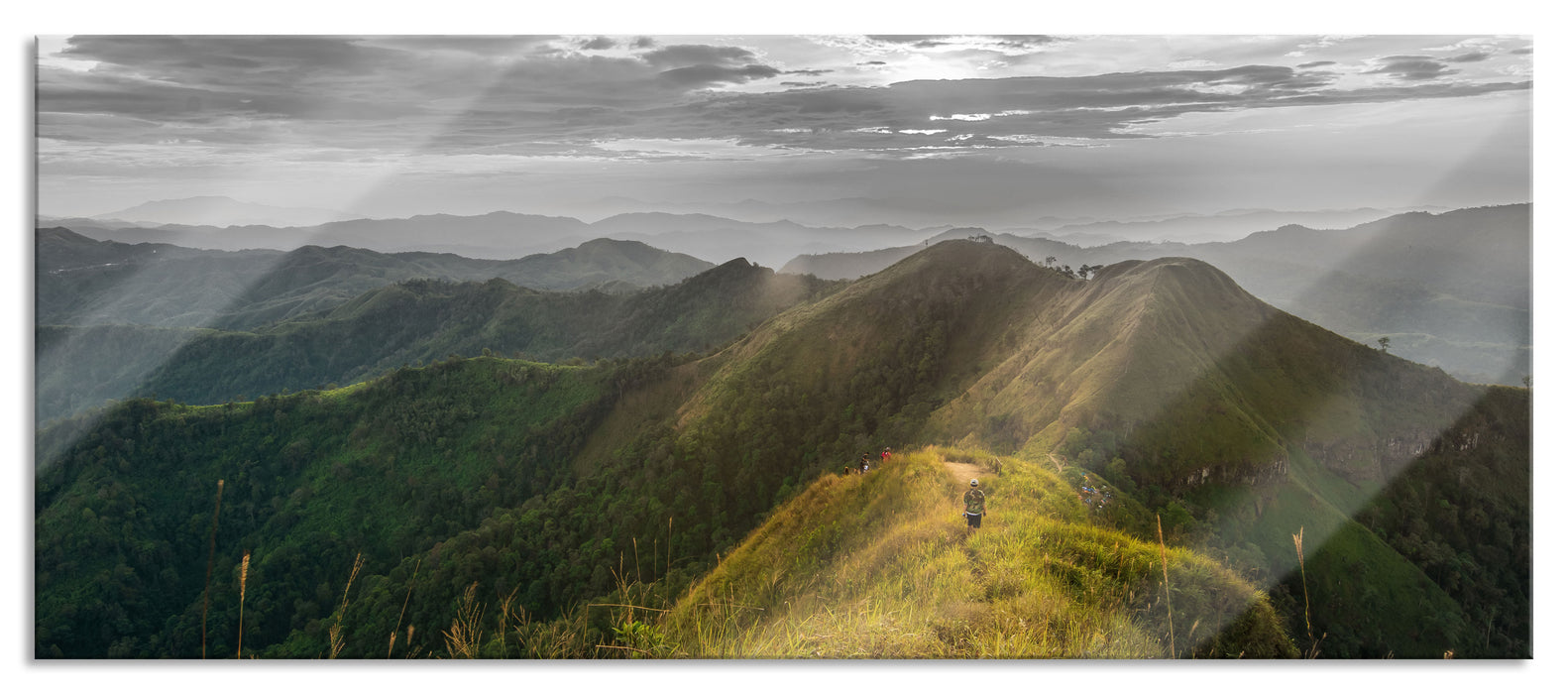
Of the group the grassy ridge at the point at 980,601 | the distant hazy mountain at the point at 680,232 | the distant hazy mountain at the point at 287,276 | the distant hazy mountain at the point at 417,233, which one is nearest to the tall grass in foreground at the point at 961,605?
the grassy ridge at the point at 980,601

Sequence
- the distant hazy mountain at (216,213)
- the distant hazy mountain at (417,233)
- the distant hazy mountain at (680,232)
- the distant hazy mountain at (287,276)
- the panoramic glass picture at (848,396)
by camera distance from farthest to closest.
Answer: the distant hazy mountain at (287,276) < the distant hazy mountain at (417,233) < the distant hazy mountain at (680,232) < the distant hazy mountain at (216,213) < the panoramic glass picture at (848,396)

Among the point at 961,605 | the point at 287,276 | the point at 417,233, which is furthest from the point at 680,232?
the point at 287,276

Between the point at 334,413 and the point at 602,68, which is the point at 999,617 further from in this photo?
the point at 334,413

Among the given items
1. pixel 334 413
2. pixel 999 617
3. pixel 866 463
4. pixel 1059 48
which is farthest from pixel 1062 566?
pixel 334 413

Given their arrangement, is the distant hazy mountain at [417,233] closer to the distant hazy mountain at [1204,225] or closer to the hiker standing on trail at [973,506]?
the distant hazy mountain at [1204,225]

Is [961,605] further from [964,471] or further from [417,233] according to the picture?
[417,233]

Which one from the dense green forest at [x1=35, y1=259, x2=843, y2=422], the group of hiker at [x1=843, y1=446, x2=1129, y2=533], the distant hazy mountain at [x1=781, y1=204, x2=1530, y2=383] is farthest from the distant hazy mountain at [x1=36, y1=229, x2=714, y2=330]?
the group of hiker at [x1=843, y1=446, x2=1129, y2=533]
